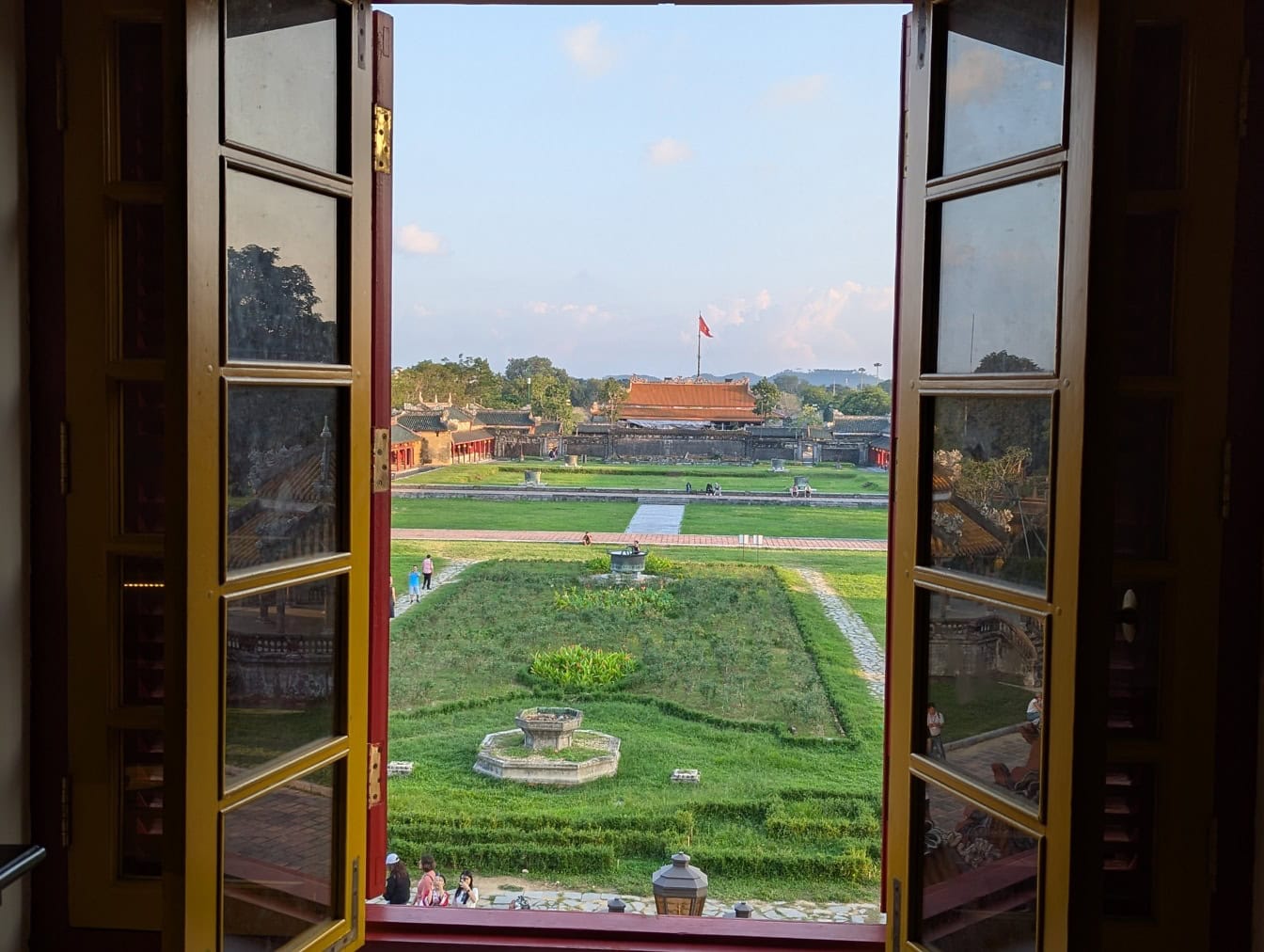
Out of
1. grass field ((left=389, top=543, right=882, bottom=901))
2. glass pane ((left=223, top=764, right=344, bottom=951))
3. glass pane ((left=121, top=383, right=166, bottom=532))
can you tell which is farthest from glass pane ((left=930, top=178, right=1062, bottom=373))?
grass field ((left=389, top=543, right=882, bottom=901))

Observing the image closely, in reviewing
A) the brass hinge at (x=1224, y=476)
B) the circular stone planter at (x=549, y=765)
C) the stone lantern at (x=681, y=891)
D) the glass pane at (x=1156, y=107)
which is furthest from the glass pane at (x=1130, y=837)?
the circular stone planter at (x=549, y=765)

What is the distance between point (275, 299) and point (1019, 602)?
3.89 feet

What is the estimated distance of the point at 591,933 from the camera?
1.84 meters

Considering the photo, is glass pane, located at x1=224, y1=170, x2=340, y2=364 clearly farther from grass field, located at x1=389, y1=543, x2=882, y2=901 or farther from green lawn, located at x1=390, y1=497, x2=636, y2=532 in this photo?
green lawn, located at x1=390, y1=497, x2=636, y2=532

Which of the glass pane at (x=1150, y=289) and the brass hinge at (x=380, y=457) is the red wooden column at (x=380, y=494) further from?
the glass pane at (x=1150, y=289)

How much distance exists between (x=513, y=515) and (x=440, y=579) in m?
2.84

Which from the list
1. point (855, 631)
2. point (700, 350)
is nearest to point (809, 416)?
point (700, 350)

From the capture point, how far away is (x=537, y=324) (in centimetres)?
1419

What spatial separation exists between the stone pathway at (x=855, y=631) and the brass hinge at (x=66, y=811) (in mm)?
7394

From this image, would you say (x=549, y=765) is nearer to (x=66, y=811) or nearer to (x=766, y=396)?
(x=66, y=811)

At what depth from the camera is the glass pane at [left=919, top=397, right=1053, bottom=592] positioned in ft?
4.61

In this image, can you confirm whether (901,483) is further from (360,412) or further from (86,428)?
(86,428)

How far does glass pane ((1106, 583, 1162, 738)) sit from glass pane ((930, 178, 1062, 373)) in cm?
47

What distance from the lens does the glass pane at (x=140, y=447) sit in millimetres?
1749
